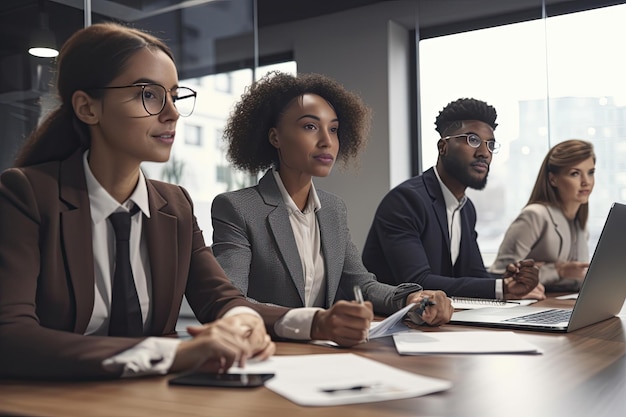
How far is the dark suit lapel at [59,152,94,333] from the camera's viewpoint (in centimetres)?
134

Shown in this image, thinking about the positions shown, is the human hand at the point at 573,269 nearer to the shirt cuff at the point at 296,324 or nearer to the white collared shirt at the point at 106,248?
the shirt cuff at the point at 296,324

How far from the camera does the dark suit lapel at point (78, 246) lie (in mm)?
1336

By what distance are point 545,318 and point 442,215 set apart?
1.15m

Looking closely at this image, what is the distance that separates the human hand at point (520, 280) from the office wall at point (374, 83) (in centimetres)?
310

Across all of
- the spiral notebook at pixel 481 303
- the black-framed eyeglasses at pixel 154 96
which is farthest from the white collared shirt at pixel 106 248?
the spiral notebook at pixel 481 303

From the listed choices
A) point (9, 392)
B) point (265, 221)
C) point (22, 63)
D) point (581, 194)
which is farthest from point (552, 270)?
point (9, 392)

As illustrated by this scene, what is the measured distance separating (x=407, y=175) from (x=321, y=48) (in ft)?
4.38

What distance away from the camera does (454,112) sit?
10.4 ft

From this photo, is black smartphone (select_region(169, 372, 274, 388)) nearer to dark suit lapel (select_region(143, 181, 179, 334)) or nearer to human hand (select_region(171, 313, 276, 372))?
human hand (select_region(171, 313, 276, 372))

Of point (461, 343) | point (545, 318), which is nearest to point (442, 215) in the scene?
point (545, 318)

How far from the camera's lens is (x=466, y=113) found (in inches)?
124

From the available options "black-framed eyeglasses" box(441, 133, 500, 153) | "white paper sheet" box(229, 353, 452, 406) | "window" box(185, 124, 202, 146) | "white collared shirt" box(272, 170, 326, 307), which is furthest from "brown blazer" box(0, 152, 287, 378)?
"window" box(185, 124, 202, 146)

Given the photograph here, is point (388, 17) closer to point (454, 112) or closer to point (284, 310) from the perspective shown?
point (454, 112)

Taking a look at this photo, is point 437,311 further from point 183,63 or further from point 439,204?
point 183,63
